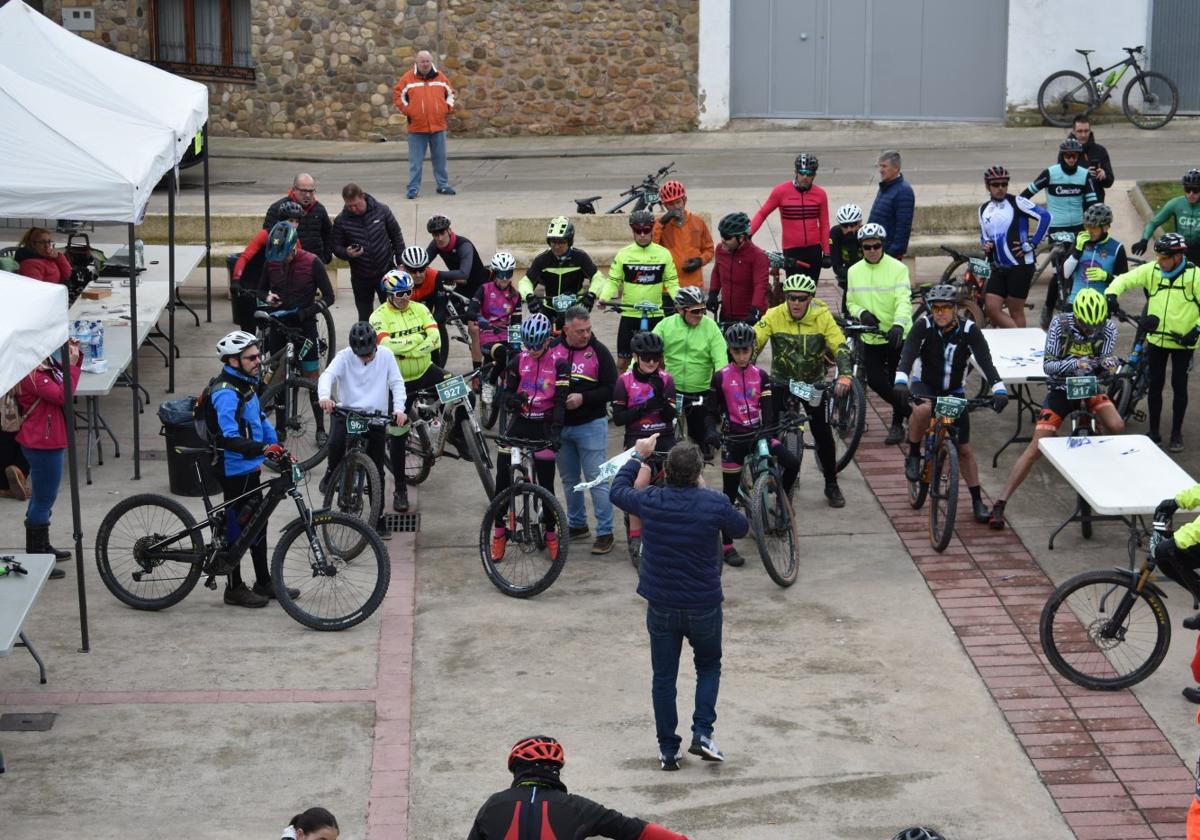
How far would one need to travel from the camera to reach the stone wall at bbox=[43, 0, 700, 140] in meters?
27.8

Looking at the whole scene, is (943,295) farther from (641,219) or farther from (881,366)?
(641,219)

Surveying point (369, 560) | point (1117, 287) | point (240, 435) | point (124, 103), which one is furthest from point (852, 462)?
point (124, 103)

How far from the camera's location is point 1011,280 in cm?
1594

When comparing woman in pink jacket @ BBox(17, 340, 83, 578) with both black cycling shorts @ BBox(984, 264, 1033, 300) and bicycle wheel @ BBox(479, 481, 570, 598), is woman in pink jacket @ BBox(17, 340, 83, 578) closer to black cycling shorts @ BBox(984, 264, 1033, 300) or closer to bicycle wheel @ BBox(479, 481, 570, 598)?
bicycle wheel @ BBox(479, 481, 570, 598)

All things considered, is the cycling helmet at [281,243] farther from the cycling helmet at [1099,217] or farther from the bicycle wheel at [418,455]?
the cycling helmet at [1099,217]

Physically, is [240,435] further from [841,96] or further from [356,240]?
[841,96]

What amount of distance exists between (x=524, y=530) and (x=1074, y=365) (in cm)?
398

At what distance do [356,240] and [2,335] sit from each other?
702cm

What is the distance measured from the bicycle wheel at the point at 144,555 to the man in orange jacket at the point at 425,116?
11.9 m

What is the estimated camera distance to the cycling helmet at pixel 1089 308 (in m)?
12.4

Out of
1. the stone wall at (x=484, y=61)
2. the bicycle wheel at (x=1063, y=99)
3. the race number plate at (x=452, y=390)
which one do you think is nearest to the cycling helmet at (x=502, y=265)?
the race number plate at (x=452, y=390)

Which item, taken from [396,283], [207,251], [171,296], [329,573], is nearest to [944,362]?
[396,283]

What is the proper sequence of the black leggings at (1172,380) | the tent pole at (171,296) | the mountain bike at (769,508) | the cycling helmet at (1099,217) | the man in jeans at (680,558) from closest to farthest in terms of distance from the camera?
the man in jeans at (680,558) < the mountain bike at (769,508) < the black leggings at (1172,380) < the cycling helmet at (1099,217) < the tent pole at (171,296)

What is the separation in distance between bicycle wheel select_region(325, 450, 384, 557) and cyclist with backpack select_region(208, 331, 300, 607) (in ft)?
3.50
